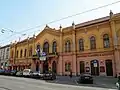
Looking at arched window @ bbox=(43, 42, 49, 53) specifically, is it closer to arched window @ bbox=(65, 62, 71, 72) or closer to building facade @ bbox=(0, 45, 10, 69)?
arched window @ bbox=(65, 62, 71, 72)

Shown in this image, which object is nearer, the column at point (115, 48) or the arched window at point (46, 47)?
the column at point (115, 48)

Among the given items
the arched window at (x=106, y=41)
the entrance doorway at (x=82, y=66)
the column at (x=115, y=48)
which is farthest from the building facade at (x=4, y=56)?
the column at (x=115, y=48)

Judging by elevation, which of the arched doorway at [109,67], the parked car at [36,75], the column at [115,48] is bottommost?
the parked car at [36,75]

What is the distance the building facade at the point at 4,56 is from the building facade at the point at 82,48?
15.8 metres

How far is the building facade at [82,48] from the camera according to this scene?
31672 mm

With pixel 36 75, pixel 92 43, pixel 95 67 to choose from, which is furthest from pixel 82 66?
pixel 36 75

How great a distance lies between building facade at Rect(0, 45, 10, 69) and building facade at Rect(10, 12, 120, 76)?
52.0 ft

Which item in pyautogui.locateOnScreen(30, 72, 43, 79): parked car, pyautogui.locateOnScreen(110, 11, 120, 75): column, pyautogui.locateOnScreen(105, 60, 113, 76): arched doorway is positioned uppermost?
pyautogui.locateOnScreen(110, 11, 120, 75): column

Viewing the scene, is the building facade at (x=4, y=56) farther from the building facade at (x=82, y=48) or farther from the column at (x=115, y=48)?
the column at (x=115, y=48)

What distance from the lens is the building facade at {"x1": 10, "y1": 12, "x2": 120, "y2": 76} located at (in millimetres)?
31672

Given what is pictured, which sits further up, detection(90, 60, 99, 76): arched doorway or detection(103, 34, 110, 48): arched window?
detection(103, 34, 110, 48): arched window

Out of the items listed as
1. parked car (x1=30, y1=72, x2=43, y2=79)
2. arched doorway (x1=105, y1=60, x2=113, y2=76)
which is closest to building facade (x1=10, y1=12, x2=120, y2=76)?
arched doorway (x1=105, y1=60, x2=113, y2=76)

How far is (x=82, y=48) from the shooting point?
36.9 metres

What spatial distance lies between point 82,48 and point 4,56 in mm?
38131
